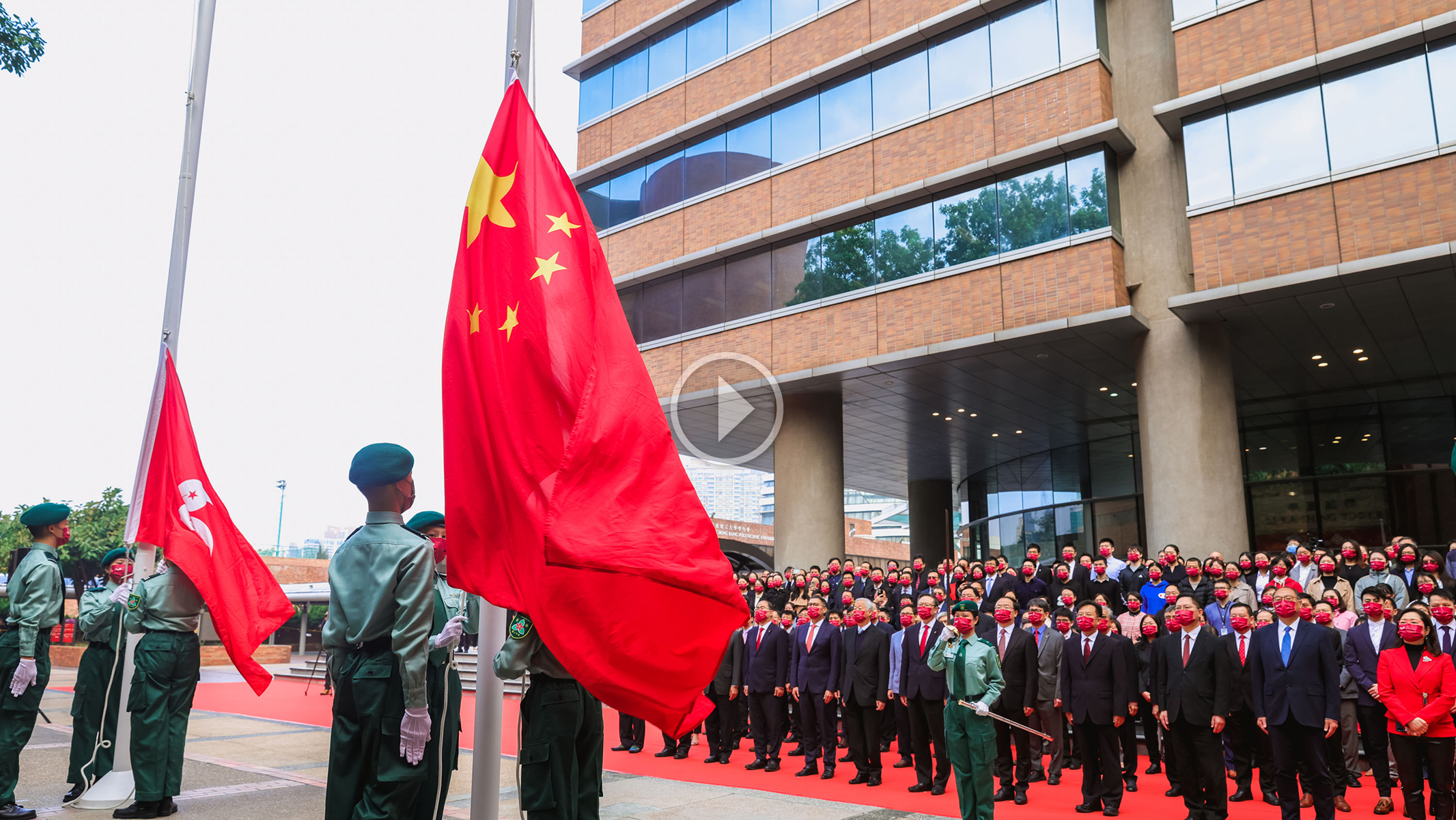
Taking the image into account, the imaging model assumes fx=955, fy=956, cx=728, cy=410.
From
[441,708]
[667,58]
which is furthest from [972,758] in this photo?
[667,58]

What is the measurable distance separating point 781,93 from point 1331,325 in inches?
519

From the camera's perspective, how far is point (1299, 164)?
16266 mm

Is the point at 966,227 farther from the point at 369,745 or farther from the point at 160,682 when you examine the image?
the point at 369,745

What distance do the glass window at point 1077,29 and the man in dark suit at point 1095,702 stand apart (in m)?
12.7

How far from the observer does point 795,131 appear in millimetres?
23641

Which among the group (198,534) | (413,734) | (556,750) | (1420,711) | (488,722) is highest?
(198,534)

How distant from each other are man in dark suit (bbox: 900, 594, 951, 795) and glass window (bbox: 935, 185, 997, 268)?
10.9 metres

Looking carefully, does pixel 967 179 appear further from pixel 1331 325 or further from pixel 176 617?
pixel 176 617

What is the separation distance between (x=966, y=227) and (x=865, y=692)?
470 inches

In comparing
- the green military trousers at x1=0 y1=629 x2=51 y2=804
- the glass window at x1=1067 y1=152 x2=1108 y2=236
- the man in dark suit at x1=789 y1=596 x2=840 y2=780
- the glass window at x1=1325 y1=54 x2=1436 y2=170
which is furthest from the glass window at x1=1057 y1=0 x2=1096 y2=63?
the green military trousers at x1=0 y1=629 x2=51 y2=804

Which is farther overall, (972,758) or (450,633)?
(972,758)

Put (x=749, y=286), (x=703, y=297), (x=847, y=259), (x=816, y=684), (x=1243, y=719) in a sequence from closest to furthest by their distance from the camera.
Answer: (x=1243, y=719) < (x=816, y=684) < (x=847, y=259) < (x=749, y=286) < (x=703, y=297)

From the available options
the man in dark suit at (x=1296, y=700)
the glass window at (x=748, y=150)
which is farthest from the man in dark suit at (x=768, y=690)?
the glass window at (x=748, y=150)

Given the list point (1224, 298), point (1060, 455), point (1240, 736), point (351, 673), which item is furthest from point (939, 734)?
point (1060, 455)
